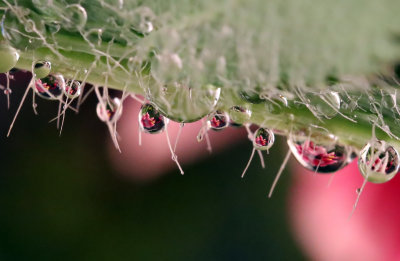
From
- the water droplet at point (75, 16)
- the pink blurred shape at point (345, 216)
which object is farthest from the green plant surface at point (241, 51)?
the pink blurred shape at point (345, 216)

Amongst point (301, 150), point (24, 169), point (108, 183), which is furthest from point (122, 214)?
point (301, 150)

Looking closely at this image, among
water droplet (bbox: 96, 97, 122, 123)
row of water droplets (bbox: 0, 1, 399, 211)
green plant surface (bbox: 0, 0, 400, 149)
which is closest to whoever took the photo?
green plant surface (bbox: 0, 0, 400, 149)

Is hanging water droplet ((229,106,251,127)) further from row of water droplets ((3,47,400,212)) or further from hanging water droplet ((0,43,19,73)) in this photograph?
hanging water droplet ((0,43,19,73))

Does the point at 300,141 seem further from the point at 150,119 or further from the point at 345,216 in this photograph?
the point at 345,216

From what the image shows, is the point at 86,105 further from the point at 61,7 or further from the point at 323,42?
the point at 323,42

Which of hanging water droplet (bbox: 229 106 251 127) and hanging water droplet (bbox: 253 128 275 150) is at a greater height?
hanging water droplet (bbox: 229 106 251 127)

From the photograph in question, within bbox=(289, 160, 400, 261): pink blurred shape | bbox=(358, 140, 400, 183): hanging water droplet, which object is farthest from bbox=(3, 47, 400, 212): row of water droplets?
bbox=(289, 160, 400, 261): pink blurred shape

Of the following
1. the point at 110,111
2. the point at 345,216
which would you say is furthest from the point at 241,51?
the point at 345,216
